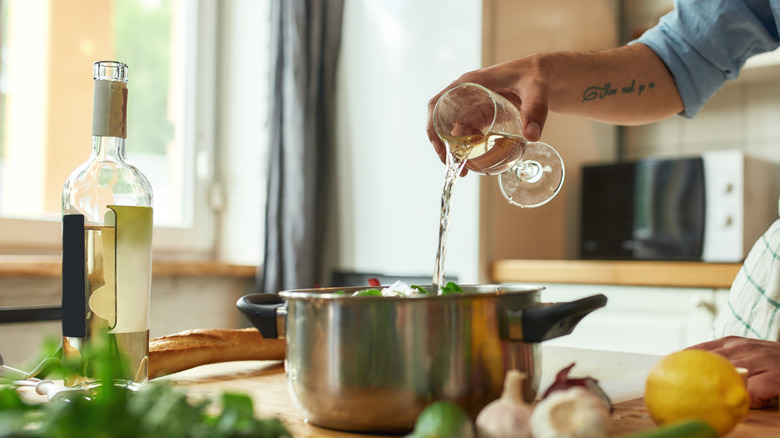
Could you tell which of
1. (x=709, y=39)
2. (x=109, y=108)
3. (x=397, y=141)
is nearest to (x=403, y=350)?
(x=109, y=108)

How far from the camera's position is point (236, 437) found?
1.21 feet

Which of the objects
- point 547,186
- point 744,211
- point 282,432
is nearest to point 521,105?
point 547,186

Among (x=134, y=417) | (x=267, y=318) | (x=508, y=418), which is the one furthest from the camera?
(x=267, y=318)

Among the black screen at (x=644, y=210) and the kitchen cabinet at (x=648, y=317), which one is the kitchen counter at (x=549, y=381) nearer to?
the kitchen cabinet at (x=648, y=317)

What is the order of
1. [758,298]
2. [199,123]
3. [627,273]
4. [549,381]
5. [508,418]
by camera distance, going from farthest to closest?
[199,123], [627,273], [758,298], [549,381], [508,418]

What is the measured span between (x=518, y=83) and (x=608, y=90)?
0.31 m

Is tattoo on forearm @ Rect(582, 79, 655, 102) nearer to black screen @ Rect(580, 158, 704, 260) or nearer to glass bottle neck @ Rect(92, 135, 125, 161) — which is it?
glass bottle neck @ Rect(92, 135, 125, 161)

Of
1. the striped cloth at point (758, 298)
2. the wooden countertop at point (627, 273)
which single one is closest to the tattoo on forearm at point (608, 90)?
the striped cloth at point (758, 298)

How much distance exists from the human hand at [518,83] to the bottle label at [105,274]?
0.42 m

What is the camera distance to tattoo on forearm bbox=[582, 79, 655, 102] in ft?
3.85

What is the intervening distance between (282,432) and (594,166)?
2.11 m

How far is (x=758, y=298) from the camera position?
107 centimetres

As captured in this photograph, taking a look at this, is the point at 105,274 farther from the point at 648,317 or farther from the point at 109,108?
the point at 648,317

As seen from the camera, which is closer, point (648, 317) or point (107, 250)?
point (107, 250)
